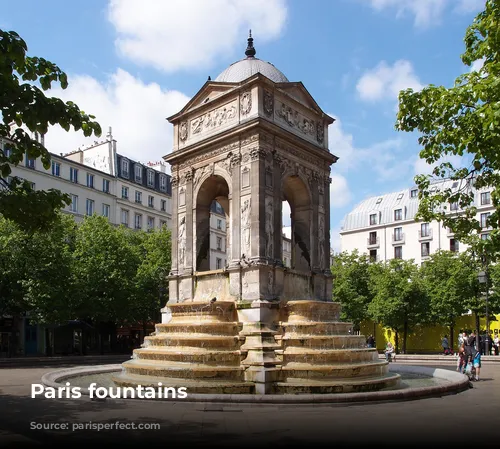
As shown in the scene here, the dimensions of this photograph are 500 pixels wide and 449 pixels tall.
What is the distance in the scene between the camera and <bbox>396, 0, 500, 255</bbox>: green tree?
13.5m

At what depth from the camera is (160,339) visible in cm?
1750

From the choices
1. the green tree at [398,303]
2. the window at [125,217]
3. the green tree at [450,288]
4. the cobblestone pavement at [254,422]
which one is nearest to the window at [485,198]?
the green tree at [450,288]

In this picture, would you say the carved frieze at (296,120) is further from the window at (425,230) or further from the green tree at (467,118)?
the window at (425,230)

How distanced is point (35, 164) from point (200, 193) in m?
35.9

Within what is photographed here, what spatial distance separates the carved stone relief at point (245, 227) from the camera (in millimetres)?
18969

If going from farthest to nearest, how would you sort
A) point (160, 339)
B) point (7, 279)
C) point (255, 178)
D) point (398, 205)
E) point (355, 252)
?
point (398, 205) → point (355, 252) → point (7, 279) → point (255, 178) → point (160, 339)

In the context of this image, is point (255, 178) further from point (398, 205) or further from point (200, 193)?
point (398, 205)

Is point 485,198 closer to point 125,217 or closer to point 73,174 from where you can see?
point 125,217

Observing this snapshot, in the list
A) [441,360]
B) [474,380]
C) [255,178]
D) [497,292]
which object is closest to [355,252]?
[497,292]

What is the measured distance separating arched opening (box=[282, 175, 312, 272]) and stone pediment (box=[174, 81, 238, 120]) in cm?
398

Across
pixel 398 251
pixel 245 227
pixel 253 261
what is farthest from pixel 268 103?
pixel 398 251

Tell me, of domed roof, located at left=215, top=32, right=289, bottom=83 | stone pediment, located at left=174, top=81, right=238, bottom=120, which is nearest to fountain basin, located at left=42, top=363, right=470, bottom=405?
stone pediment, located at left=174, top=81, right=238, bottom=120

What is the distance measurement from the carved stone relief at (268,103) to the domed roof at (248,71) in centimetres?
169

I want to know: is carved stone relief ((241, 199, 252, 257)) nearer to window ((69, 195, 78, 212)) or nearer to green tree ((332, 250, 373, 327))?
green tree ((332, 250, 373, 327))
